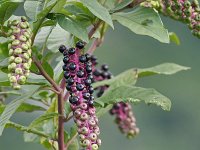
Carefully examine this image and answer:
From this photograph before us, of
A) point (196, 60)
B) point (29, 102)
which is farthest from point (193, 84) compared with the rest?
point (29, 102)

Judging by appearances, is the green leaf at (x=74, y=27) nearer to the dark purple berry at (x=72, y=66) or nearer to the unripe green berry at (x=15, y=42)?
the dark purple berry at (x=72, y=66)

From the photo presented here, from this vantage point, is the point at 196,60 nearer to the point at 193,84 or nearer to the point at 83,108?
the point at 193,84

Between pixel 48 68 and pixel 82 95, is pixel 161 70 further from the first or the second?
pixel 82 95

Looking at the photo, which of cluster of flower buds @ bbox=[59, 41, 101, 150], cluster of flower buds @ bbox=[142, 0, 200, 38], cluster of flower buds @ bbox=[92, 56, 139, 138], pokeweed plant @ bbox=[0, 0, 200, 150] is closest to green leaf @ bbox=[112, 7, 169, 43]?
pokeweed plant @ bbox=[0, 0, 200, 150]

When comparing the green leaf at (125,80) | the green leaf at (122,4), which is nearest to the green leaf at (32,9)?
the green leaf at (122,4)

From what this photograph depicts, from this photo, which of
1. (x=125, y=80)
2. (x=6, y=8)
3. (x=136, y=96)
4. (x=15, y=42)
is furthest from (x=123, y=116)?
(x=15, y=42)

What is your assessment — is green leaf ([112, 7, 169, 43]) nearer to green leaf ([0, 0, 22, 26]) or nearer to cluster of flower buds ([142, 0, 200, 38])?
cluster of flower buds ([142, 0, 200, 38])

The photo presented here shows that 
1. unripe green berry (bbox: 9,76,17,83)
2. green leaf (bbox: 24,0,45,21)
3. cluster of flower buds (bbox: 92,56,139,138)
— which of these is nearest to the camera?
unripe green berry (bbox: 9,76,17,83)
